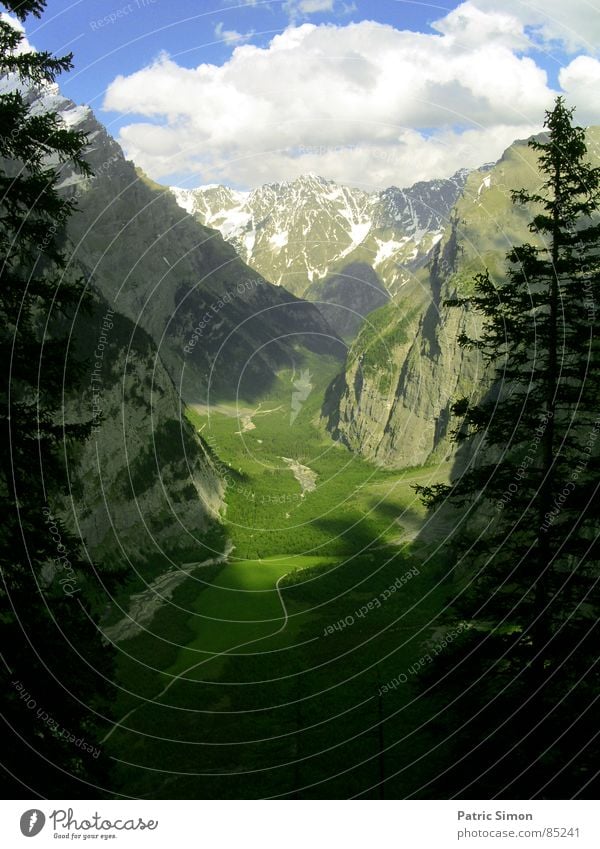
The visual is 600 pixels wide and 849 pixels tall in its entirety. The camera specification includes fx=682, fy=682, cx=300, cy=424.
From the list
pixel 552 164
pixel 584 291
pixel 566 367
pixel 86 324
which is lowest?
pixel 566 367

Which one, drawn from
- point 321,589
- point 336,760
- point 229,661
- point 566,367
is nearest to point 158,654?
point 229,661

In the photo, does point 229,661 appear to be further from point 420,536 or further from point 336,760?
point 420,536

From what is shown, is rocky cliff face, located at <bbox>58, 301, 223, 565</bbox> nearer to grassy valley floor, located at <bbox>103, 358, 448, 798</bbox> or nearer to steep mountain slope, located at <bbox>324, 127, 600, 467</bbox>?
grassy valley floor, located at <bbox>103, 358, 448, 798</bbox>

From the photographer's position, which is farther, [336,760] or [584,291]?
[336,760]
